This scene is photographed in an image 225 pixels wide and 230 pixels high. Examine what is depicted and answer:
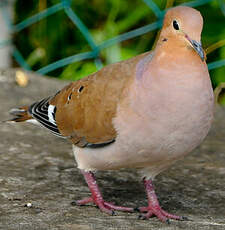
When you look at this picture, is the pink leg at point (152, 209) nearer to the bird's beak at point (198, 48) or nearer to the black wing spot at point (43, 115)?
the black wing spot at point (43, 115)

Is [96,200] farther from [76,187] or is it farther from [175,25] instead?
[175,25]

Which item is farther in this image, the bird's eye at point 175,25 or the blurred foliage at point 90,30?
the blurred foliage at point 90,30

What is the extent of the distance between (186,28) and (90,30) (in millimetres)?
2685

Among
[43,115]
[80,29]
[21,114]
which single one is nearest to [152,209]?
[43,115]

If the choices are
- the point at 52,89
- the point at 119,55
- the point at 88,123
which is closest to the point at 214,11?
the point at 119,55

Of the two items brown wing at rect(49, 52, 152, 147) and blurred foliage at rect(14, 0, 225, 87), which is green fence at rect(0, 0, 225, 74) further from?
brown wing at rect(49, 52, 152, 147)

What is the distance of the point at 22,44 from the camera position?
5.45m

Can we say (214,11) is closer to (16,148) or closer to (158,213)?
(16,148)

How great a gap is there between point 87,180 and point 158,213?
0.32 metres

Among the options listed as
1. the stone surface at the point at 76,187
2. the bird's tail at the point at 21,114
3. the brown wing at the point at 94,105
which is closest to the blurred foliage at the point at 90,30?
the stone surface at the point at 76,187

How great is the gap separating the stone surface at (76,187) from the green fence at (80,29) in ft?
2.81

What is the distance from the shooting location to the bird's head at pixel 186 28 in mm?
2668

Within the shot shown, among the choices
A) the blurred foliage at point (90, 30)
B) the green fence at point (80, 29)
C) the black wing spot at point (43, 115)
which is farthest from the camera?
the blurred foliage at point (90, 30)

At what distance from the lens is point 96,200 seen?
3031 millimetres
